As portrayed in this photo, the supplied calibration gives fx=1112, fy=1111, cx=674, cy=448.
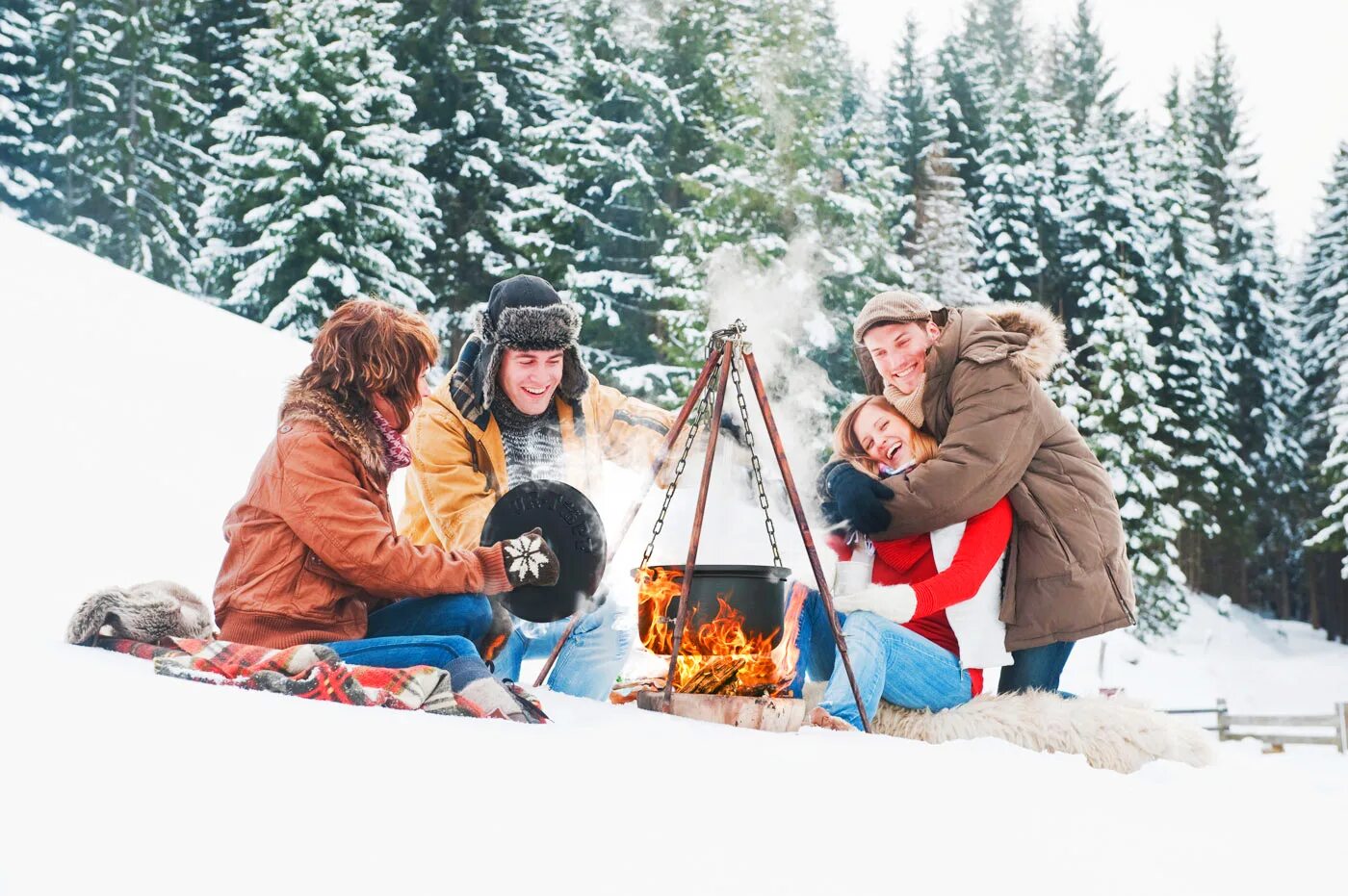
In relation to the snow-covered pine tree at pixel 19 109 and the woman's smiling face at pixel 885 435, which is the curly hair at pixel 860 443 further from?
the snow-covered pine tree at pixel 19 109

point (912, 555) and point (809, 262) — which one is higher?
point (809, 262)

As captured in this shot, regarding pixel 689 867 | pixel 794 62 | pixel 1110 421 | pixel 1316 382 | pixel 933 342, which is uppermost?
pixel 794 62

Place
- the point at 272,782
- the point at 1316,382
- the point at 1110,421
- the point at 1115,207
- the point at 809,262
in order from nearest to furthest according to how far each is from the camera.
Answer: the point at 272,782 < the point at 809,262 < the point at 1110,421 < the point at 1115,207 < the point at 1316,382

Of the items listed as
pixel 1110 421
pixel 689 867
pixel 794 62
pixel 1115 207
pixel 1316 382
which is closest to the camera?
pixel 689 867

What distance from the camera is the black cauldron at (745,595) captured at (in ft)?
12.0

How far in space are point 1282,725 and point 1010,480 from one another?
31.0 ft

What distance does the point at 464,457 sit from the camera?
4215 millimetres

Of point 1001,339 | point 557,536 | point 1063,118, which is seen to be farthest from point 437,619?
point 1063,118

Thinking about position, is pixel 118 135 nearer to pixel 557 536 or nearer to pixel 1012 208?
pixel 1012 208

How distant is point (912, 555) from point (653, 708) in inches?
43.4

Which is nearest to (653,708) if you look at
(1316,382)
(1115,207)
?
(1115,207)

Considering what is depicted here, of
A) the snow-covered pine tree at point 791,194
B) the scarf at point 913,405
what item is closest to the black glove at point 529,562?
the scarf at point 913,405

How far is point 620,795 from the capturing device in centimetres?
235

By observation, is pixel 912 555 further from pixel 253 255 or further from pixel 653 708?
pixel 253 255
